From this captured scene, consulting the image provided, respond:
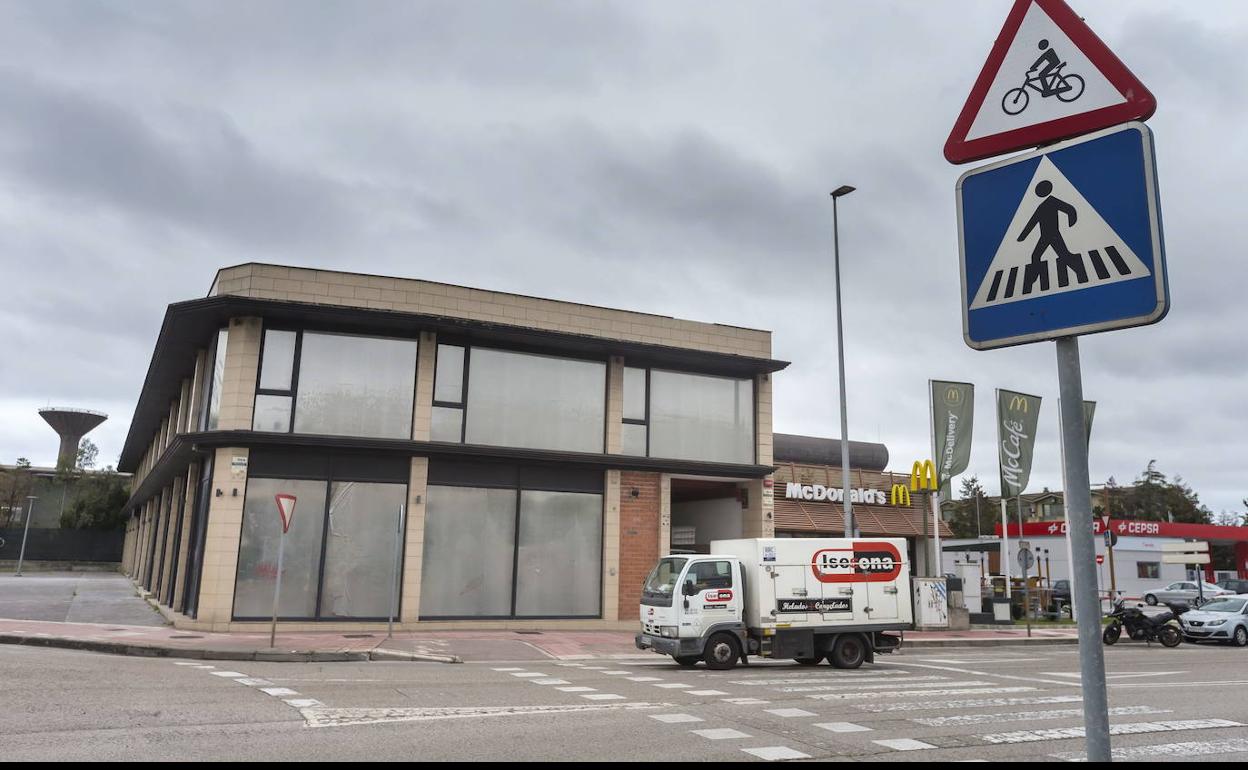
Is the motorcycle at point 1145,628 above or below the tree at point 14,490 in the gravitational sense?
below

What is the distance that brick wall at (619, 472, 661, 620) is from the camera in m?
25.0

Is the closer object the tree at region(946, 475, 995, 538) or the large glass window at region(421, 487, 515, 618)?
the large glass window at region(421, 487, 515, 618)

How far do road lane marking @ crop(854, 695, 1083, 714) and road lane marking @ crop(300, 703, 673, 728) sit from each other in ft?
8.96

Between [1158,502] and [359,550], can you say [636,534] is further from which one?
[1158,502]

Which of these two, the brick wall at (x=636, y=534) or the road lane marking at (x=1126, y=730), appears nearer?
the road lane marking at (x=1126, y=730)

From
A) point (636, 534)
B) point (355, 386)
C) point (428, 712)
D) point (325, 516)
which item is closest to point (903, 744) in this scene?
point (428, 712)

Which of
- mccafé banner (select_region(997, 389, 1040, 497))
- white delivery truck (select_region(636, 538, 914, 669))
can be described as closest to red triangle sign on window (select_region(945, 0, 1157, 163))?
white delivery truck (select_region(636, 538, 914, 669))

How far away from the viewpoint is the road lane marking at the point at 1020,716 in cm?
1030

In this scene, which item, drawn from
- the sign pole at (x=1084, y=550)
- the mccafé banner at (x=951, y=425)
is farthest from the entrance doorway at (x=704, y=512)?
the sign pole at (x=1084, y=550)

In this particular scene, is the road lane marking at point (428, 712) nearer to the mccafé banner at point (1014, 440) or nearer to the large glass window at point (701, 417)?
the large glass window at point (701, 417)

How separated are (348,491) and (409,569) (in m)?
2.46

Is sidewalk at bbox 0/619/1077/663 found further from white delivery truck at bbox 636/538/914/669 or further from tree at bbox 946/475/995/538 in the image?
tree at bbox 946/475/995/538

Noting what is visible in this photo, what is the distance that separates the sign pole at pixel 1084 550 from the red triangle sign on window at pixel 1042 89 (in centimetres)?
81

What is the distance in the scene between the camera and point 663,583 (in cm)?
1731
